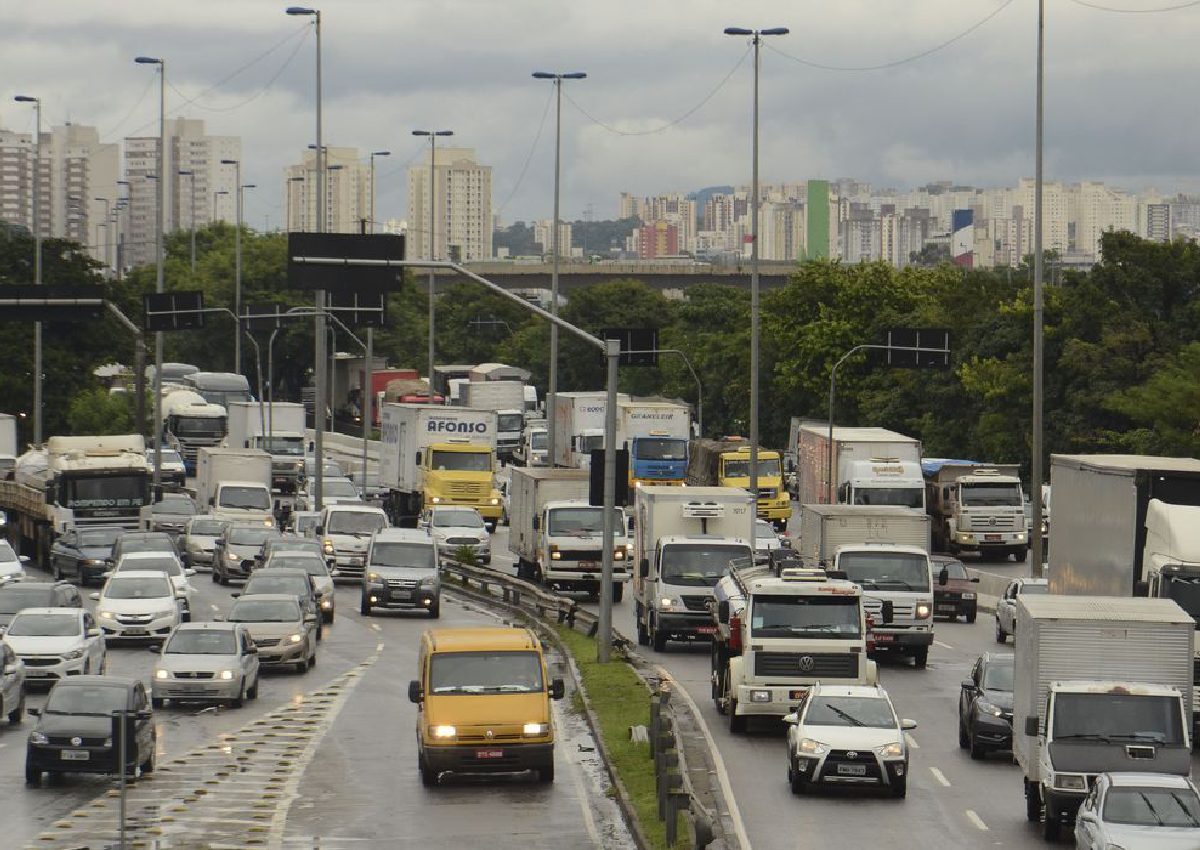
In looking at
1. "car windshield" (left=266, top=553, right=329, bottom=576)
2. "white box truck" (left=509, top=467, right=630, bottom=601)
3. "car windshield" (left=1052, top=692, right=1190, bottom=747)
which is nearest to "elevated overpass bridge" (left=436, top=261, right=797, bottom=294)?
"white box truck" (left=509, top=467, right=630, bottom=601)

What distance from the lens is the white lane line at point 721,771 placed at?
24.8m

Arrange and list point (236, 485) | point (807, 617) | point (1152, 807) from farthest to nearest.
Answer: point (236, 485) < point (807, 617) < point (1152, 807)

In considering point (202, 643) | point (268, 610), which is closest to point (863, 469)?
point (268, 610)

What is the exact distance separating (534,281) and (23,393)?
7813 centimetres

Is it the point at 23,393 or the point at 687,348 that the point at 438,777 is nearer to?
the point at 23,393

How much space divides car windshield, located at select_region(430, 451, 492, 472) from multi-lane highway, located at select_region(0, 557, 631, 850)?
122 feet

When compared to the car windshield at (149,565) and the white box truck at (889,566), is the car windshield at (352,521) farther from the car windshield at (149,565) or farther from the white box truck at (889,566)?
the white box truck at (889,566)

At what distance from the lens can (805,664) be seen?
1275 inches

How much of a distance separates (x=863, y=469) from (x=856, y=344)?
49157mm

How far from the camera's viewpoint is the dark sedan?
6041cm

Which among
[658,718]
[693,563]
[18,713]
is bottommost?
[18,713]

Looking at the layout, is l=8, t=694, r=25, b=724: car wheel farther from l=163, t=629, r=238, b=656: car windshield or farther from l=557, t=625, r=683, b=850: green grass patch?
l=557, t=625, r=683, b=850: green grass patch

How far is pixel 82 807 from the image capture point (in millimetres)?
27172

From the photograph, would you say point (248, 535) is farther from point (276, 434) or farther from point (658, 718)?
point (276, 434)
